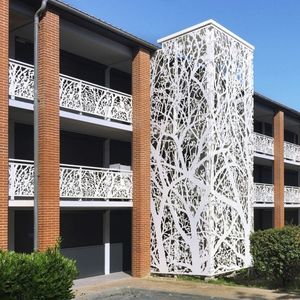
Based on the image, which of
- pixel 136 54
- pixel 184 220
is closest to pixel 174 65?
pixel 136 54

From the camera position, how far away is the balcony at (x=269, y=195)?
23688 mm

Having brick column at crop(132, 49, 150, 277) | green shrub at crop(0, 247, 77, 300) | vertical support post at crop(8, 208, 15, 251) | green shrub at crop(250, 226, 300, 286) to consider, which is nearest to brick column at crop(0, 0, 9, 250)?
vertical support post at crop(8, 208, 15, 251)

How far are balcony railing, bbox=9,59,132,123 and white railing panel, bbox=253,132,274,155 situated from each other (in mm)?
8386

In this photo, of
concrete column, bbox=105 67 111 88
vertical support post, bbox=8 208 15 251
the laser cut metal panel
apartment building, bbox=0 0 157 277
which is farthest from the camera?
concrete column, bbox=105 67 111 88

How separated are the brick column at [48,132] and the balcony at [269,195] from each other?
39.2 feet

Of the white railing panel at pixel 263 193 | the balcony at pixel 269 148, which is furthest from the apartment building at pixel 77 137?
the balcony at pixel 269 148

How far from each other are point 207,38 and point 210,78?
140 cm

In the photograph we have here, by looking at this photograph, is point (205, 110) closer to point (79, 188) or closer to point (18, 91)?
point (79, 188)

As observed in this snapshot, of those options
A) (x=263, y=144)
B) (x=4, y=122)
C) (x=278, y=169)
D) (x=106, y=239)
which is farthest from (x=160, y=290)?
(x=278, y=169)

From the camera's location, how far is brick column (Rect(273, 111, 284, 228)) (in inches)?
997

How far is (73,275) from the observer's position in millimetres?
10031

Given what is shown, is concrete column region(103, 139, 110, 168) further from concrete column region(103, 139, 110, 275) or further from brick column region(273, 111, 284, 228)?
brick column region(273, 111, 284, 228)

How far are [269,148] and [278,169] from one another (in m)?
1.42

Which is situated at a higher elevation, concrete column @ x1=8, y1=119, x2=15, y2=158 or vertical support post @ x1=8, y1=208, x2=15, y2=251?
concrete column @ x1=8, y1=119, x2=15, y2=158
